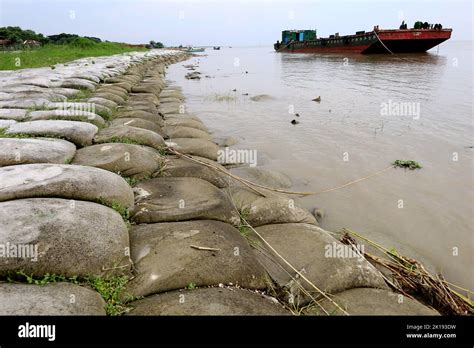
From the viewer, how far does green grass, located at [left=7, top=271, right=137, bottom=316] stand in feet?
5.84

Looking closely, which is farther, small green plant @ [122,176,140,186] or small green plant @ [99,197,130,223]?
small green plant @ [122,176,140,186]

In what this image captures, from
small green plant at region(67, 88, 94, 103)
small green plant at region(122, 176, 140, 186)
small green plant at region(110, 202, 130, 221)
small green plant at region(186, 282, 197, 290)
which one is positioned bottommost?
small green plant at region(186, 282, 197, 290)

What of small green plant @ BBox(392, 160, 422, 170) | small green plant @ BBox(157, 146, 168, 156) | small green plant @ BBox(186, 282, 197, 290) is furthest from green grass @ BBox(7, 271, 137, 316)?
small green plant @ BBox(392, 160, 422, 170)

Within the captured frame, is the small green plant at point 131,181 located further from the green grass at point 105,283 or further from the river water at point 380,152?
the river water at point 380,152

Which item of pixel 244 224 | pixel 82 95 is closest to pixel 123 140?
pixel 244 224

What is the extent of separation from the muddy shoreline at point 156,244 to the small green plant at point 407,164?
2.55 meters

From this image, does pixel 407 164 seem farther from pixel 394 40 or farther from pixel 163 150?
pixel 394 40

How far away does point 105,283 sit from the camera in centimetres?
192

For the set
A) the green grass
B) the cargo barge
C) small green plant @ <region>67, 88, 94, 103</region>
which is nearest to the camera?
the green grass

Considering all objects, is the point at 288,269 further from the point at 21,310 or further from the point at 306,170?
the point at 306,170

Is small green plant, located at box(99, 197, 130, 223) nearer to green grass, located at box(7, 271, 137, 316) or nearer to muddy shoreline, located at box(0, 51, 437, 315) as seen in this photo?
muddy shoreline, located at box(0, 51, 437, 315)

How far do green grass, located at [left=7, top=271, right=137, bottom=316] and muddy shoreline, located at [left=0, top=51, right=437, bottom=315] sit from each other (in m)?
0.01

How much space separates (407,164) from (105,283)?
15.7 feet

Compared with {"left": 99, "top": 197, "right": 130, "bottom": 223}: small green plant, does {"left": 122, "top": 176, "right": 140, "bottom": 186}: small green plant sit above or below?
above
